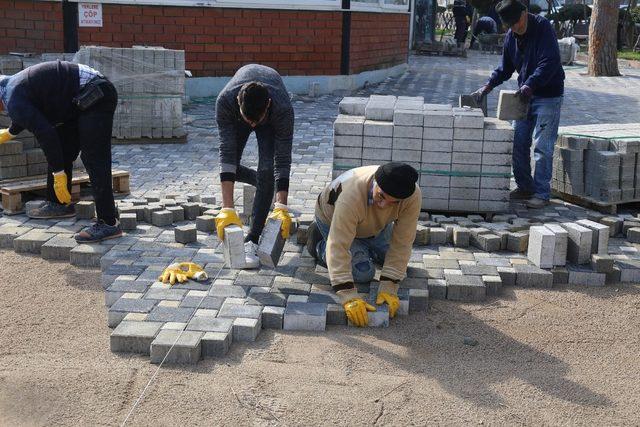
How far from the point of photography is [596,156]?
7098 mm

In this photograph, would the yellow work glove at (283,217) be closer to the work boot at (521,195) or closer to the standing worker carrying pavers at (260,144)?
the standing worker carrying pavers at (260,144)

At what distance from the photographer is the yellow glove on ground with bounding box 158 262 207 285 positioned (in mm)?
5227

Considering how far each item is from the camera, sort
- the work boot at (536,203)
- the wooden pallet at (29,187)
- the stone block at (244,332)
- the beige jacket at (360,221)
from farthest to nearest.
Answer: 1. the work boot at (536,203)
2. the wooden pallet at (29,187)
3. the beige jacket at (360,221)
4. the stone block at (244,332)

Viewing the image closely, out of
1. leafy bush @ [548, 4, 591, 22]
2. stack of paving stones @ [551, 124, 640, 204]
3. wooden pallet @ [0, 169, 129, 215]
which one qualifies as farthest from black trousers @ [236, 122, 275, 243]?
leafy bush @ [548, 4, 591, 22]

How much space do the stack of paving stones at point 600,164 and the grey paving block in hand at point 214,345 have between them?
4279 millimetres

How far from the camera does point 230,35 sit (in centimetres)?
1393

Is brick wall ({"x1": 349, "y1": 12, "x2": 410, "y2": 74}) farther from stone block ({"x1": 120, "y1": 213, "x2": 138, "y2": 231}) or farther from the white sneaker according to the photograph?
the white sneaker

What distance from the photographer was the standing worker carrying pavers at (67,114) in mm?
5762

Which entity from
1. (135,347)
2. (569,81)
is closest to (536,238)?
(135,347)

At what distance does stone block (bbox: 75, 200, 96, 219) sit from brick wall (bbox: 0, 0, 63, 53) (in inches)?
289

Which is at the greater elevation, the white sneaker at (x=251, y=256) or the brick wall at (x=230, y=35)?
the brick wall at (x=230, y=35)

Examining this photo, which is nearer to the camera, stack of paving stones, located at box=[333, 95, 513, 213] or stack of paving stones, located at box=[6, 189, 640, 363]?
stack of paving stones, located at box=[6, 189, 640, 363]

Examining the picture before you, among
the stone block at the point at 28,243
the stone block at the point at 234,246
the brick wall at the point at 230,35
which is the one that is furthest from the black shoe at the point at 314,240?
the brick wall at the point at 230,35

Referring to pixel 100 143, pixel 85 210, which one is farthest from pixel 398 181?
pixel 85 210
